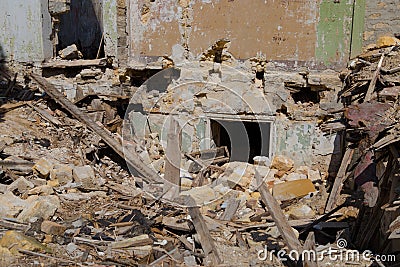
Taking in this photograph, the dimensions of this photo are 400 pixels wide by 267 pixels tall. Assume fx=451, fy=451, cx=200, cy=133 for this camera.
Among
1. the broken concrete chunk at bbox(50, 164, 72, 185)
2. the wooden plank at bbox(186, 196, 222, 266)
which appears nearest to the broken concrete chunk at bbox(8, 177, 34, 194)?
the broken concrete chunk at bbox(50, 164, 72, 185)

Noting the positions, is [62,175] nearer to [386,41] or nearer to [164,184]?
[164,184]

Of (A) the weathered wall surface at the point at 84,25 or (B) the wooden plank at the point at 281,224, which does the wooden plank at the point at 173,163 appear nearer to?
(B) the wooden plank at the point at 281,224

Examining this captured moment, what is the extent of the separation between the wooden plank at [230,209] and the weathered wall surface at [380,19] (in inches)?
144

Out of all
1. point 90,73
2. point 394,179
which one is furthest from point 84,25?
point 394,179

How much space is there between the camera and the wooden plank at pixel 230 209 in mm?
6902

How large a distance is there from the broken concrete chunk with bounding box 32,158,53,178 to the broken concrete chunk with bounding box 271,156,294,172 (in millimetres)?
4115

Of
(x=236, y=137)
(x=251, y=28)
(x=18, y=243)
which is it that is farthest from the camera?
(x=236, y=137)

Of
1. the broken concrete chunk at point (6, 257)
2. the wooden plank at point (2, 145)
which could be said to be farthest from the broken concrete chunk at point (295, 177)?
the wooden plank at point (2, 145)

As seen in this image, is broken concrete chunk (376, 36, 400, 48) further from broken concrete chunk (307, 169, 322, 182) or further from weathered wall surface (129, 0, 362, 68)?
broken concrete chunk (307, 169, 322, 182)

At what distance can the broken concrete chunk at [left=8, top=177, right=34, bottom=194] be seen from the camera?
711 centimetres

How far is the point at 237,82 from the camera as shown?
891 cm

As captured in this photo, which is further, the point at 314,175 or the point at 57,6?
the point at 57,6

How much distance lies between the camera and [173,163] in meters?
8.15

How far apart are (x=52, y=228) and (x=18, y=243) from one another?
647mm
